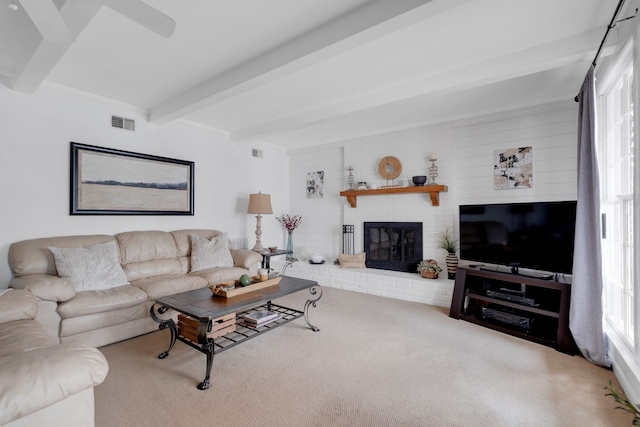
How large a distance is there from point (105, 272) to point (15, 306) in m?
1.02

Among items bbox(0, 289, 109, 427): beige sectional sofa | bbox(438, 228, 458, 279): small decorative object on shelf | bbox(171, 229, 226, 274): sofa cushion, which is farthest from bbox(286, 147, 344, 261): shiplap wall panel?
bbox(0, 289, 109, 427): beige sectional sofa

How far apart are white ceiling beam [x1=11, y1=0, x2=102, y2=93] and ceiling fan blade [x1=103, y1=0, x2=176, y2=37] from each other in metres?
0.20

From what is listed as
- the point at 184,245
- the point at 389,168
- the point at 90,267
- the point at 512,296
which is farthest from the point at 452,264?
the point at 90,267

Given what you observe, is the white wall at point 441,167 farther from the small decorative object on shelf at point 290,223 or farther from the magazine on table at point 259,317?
the magazine on table at point 259,317

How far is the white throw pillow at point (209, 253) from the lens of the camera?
386cm

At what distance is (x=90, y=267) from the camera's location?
294cm

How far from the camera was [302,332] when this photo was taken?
3.01 m

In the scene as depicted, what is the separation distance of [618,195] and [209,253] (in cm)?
417

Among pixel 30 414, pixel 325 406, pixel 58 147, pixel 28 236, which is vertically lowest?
pixel 325 406

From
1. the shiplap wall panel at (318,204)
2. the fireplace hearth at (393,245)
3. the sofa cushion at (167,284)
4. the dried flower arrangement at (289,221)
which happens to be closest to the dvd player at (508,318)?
the fireplace hearth at (393,245)

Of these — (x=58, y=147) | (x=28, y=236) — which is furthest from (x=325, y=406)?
(x=58, y=147)

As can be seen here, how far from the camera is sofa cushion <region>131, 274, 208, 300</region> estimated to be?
3.01 meters

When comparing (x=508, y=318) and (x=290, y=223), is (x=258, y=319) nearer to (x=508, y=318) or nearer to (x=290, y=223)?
(x=508, y=318)

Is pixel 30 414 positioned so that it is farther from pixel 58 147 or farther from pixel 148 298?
pixel 58 147
